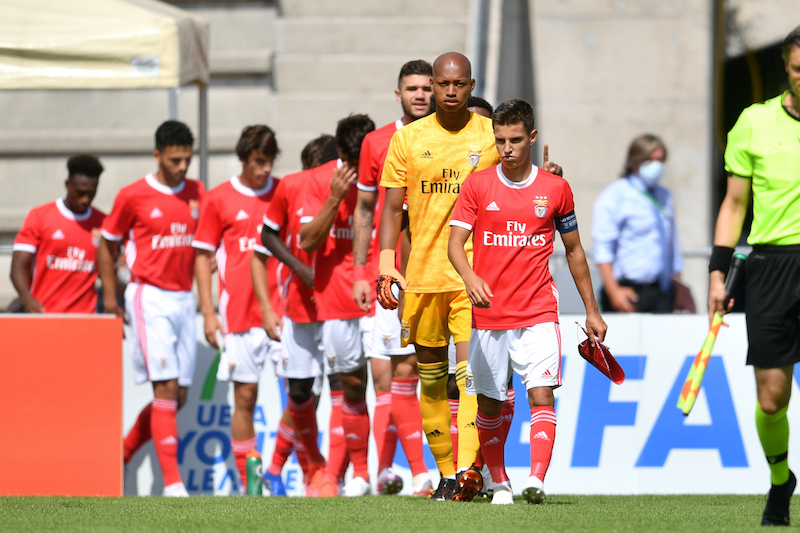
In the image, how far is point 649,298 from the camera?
1009 cm

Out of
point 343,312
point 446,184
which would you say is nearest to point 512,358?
point 446,184

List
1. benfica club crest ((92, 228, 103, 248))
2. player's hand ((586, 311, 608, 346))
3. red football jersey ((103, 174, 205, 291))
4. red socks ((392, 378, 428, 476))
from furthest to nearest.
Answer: benfica club crest ((92, 228, 103, 248)) < red football jersey ((103, 174, 205, 291)) < red socks ((392, 378, 428, 476)) < player's hand ((586, 311, 608, 346))

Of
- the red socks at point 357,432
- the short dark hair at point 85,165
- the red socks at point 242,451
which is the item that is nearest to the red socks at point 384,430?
the red socks at point 357,432

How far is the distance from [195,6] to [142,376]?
5.96 metres

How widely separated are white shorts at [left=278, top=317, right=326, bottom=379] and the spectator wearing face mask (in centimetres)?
269

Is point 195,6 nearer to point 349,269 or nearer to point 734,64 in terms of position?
point 349,269

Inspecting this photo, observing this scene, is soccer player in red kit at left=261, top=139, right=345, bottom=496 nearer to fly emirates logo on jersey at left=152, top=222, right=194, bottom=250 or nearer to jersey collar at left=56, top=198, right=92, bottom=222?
fly emirates logo on jersey at left=152, top=222, right=194, bottom=250

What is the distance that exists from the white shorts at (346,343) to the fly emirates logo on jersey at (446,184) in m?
1.71

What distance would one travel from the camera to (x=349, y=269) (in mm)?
8406

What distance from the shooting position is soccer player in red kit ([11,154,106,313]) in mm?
9953

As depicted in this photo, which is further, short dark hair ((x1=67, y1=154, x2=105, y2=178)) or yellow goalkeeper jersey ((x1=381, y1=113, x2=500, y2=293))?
short dark hair ((x1=67, y1=154, x2=105, y2=178))

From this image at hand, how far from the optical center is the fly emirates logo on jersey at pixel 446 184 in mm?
6789

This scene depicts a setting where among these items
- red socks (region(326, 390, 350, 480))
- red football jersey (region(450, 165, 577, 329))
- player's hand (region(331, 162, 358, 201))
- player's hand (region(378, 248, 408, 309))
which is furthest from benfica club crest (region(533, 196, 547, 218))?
red socks (region(326, 390, 350, 480))

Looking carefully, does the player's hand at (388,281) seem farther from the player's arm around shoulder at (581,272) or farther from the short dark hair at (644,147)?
the short dark hair at (644,147)
